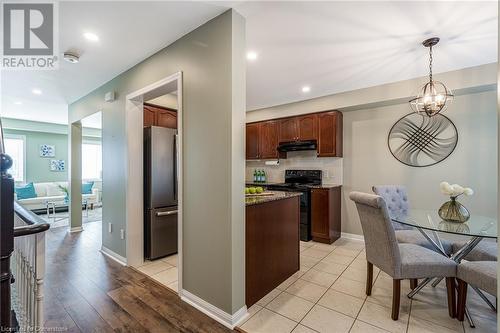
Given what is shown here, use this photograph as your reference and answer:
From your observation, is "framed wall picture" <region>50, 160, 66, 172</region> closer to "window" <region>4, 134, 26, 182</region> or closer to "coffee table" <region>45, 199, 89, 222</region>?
"window" <region>4, 134, 26, 182</region>

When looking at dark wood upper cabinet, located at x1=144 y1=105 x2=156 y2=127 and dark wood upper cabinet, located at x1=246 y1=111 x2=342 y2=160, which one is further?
dark wood upper cabinet, located at x1=246 y1=111 x2=342 y2=160

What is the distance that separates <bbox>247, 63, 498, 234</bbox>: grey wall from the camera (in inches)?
118

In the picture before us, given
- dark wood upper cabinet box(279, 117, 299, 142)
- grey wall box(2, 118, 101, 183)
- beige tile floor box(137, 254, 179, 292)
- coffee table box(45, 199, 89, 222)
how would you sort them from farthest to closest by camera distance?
1. grey wall box(2, 118, 101, 183)
2. coffee table box(45, 199, 89, 222)
3. dark wood upper cabinet box(279, 117, 299, 142)
4. beige tile floor box(137, 254, 179, 292)

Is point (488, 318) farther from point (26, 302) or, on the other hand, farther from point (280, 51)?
point (26, 302)

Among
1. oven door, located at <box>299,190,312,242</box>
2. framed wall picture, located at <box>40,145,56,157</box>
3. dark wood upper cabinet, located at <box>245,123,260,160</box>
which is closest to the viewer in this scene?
oven door, located at <box>299,190,312,242</box>

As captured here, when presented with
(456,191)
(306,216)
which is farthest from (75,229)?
(456,191)

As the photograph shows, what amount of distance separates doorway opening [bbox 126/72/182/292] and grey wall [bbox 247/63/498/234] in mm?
2647

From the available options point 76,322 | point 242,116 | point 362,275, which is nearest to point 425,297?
point 362,275

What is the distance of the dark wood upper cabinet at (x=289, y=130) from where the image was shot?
4.47 meters

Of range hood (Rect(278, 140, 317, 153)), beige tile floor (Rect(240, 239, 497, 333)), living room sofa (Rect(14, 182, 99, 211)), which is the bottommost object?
beige tile floor (Rect(240, 239, 497, 333))

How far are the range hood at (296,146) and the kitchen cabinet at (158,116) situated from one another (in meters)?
2.15

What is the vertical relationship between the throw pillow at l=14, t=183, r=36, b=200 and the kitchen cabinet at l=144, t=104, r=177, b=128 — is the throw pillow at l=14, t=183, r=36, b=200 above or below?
below

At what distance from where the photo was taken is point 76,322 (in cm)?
188

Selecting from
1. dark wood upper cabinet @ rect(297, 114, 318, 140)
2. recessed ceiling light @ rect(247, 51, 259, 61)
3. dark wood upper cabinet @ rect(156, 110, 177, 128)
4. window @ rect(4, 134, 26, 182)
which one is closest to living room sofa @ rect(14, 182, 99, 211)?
window @ rect(4, 134, 26, 182)
